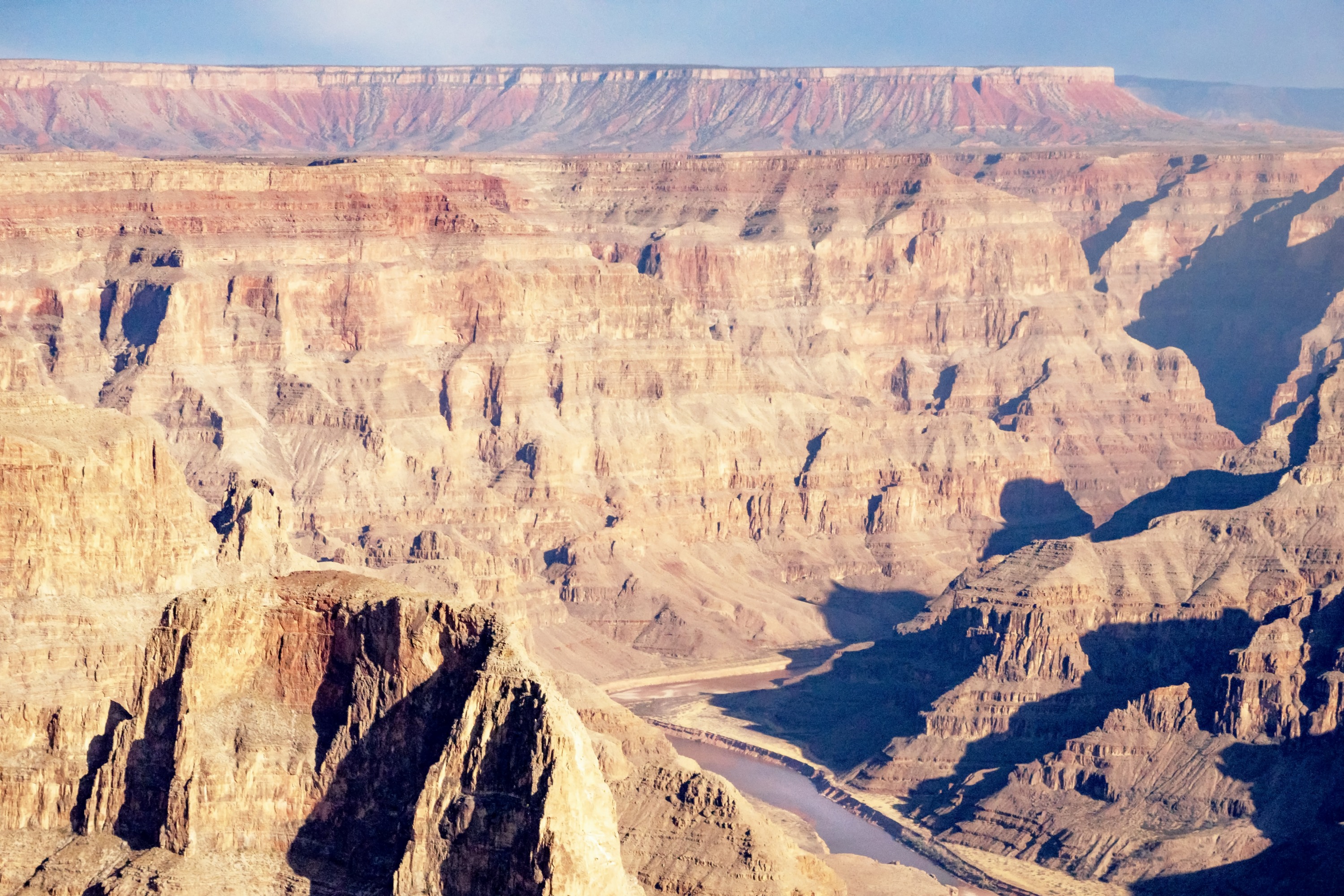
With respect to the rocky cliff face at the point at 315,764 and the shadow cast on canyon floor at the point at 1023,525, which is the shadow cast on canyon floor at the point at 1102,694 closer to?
the rocky cliff face at the point at 315,764

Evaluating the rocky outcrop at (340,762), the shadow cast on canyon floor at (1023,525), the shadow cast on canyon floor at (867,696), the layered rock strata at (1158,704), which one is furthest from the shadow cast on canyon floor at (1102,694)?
the rocky outcrop at (340,762)

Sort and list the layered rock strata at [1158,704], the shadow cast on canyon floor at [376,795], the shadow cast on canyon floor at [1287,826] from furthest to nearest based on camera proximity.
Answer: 1. the layered rock strata at [1158,704]
2. the shadow cast on canyon floor at [1287,826]
3. the shadow cast on canyon floor at [376,795]

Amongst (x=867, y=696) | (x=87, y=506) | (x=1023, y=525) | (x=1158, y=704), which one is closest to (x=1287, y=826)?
(x=1158, y=704)

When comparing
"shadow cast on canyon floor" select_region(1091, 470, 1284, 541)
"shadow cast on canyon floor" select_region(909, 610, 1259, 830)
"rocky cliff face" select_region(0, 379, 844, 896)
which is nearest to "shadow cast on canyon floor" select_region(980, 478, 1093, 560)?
"shadow cast on canyon floor" select_region(1091, 470, 1284, 541)

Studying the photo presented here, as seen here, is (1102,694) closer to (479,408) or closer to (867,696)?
(867,696)

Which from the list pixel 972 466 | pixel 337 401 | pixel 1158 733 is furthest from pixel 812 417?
pixel 1158 733

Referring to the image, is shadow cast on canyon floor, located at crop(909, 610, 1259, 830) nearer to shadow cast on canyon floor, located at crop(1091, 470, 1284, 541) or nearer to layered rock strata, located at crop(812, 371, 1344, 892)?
layered rock strata, located at crop(812, 371, 1344, 892)
